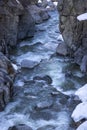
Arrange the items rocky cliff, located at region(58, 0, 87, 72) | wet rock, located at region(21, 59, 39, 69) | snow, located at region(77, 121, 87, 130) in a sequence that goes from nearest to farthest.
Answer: snow, located at region(77, 121, 87, 130) < rocky cliff, located at region(58, 0, 87, 72) < wet rock, located at region(21, 59, 39, 69)

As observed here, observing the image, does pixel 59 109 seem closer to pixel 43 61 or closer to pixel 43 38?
pixel 43 61

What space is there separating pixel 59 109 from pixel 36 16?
14617 mm

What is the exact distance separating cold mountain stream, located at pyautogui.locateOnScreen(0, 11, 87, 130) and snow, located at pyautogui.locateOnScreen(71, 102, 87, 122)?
1.22 ft

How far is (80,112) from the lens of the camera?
1201 centimetres

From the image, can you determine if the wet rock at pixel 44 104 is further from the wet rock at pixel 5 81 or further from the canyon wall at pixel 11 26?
the canyon wall at pixel 11 26

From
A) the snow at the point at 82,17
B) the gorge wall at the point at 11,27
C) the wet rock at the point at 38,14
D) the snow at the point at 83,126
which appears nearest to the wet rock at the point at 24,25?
the gorge wall at the point at 11,27

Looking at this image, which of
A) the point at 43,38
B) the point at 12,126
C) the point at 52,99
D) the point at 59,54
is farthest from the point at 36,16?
the point at 12,126

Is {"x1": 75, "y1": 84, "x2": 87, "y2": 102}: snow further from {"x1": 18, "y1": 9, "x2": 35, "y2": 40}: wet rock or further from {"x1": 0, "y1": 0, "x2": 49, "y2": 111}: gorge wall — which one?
{"x1": 18, "y1": 9, "x2": 35, "y2": 40}: wet rock

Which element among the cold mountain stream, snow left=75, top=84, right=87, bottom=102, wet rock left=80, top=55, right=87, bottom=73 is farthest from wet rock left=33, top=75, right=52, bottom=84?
snow left=75, top=84, right=87, bottom=102

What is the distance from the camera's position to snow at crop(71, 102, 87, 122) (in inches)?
463

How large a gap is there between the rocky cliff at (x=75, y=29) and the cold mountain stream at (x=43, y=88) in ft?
2.04

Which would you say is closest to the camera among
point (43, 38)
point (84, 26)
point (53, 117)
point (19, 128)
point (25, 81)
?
point (19, 128)

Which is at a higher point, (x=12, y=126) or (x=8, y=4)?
(x=8, y=4)

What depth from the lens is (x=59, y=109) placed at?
1344 cm
